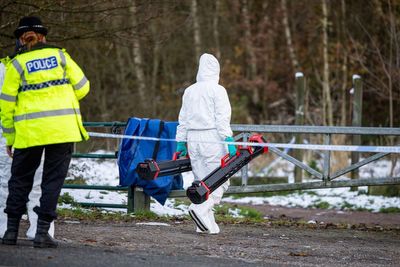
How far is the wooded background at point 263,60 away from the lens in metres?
24.0

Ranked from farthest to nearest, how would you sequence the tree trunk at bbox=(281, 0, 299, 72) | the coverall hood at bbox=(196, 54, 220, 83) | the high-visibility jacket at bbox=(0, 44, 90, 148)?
the tree trunk at bbox=(281, 0, 299, 72), the coverall hood at bbox=(196, 54, 220, 83), the high-visibility jacket at bbox=(0, 44, 90, 148)

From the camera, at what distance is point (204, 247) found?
29.2 ft

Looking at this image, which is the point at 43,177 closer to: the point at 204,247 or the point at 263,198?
the point at 204,247

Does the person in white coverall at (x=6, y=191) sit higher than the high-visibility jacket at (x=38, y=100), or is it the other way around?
the high-visibility jacket at (x=38, y=100)

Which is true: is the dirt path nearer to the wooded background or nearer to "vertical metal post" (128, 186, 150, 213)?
"vertical metal post" (128, 186, 150, 213)

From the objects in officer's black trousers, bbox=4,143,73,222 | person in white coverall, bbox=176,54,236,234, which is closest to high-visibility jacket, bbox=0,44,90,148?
officer's black trousers, bbox=4,143,73,222

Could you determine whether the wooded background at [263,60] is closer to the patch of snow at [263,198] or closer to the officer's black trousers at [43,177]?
the patch of snow at [263,198]

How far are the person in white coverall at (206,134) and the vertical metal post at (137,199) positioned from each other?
1856mm

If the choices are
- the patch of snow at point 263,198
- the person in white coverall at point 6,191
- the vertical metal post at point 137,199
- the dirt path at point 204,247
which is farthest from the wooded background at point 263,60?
the person in white coverall at point 6,191

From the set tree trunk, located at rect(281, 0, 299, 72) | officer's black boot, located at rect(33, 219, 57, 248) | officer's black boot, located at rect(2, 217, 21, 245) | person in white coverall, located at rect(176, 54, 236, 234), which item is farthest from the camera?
tree trunk, located at rect(281, 0, 299, 72)

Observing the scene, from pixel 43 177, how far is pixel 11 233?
1.91 feet

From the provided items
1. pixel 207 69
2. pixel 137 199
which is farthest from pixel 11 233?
pixel 137 199

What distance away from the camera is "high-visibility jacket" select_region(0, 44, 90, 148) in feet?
26.0

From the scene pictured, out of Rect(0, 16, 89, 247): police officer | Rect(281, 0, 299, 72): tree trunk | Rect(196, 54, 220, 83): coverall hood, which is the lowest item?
Rect(0, 16, 89, 247): police officer
